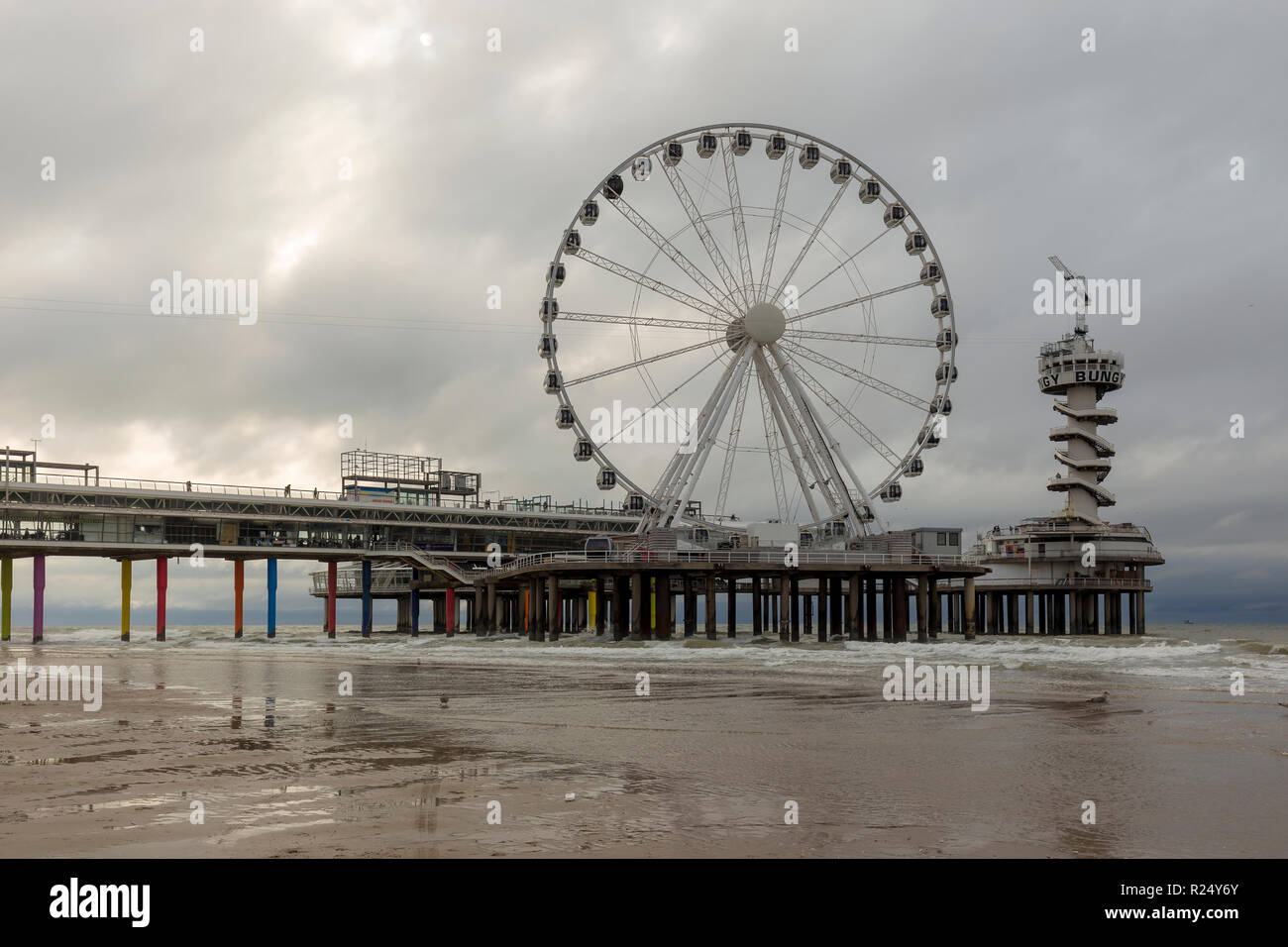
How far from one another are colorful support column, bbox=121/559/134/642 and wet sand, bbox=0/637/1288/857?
157 ft

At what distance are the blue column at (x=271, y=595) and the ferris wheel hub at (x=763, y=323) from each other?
129ft

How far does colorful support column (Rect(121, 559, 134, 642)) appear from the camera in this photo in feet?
220

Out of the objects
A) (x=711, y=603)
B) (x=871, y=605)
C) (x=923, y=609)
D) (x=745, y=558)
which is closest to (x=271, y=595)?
(x=711, y=603)

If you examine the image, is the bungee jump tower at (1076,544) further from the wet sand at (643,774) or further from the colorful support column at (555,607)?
the wet sand at (643,774)

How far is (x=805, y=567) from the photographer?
5047 centimetres

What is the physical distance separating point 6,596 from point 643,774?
210 ft

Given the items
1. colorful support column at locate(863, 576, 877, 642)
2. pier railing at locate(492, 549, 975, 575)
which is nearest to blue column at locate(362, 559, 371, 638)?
pier railing at locate(492, 549, 975, 575)

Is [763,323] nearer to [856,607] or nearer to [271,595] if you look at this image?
[856,607]

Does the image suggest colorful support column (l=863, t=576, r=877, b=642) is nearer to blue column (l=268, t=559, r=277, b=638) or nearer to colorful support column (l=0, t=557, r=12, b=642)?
blue column (l=268, t=559, r=277, b=638)

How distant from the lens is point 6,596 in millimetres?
64438
